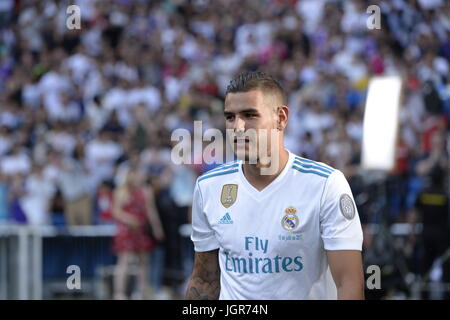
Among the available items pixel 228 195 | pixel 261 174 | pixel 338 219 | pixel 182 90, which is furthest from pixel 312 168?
pixel 182 90

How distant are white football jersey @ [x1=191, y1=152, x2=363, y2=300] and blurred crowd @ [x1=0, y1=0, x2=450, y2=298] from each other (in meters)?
6.82

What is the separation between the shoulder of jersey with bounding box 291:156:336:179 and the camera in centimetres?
478

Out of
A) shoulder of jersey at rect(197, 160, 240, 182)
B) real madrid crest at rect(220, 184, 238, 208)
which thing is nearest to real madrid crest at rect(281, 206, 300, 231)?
real madrid crest at rect(220, 184, 238, 208)

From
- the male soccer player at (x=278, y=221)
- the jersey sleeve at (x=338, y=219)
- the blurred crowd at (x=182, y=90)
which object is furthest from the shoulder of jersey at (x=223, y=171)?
the blurred crowd at (x=182, y=90)

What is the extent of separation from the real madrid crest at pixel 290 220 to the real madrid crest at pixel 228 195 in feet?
1.19

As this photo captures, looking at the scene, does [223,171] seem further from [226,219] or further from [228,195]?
[226,219]

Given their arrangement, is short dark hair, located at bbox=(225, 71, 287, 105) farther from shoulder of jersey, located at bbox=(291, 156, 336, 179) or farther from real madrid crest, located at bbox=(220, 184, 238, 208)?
real madrid crest, located at bbox=(220, 184, 238, 208)

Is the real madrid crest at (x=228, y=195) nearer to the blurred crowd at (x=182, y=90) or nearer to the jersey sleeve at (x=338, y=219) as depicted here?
the jersey sleeve at (x=338, y=219)

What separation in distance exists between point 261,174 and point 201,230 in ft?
1.70

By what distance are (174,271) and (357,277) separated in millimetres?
8719

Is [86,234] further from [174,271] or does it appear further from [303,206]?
[303,206]

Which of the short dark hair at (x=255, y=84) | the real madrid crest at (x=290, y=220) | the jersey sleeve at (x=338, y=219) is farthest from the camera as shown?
the short dark hair at (x=255, y=84)

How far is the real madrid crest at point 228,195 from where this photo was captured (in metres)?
4.97
